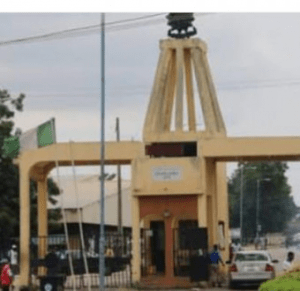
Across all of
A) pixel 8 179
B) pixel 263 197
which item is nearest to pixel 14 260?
pixel 8 179

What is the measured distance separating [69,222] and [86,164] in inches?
897

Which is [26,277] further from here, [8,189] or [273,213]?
[273,213]

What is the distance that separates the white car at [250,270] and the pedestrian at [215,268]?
1.87 feet

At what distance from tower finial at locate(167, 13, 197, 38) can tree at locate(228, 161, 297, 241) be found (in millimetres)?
42670

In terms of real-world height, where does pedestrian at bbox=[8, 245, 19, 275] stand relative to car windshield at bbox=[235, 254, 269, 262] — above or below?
above

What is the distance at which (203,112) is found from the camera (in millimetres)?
37156

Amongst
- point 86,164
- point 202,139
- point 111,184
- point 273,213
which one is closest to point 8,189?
point 86,164

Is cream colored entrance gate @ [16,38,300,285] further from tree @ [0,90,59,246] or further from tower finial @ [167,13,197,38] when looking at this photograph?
tree @ [0,90,59,246]

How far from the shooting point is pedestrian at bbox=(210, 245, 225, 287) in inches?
1350

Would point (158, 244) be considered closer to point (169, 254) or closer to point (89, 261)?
point (169, 254)

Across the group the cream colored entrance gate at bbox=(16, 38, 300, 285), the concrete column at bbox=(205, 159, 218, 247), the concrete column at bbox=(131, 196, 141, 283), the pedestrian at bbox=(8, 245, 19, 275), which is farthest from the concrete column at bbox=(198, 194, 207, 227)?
the pedestrian at bbox=(8, 245, 19, 275)

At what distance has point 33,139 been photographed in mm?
34969

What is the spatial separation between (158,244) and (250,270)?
413cm

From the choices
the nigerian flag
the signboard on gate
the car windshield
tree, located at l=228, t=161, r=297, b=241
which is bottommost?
the car windshield
